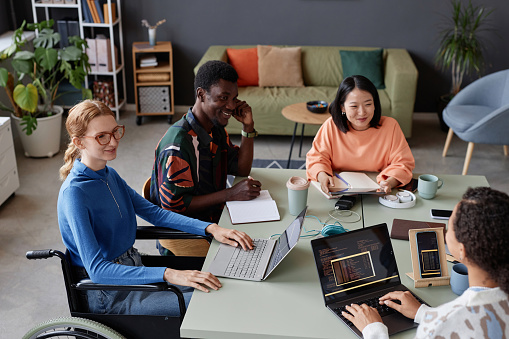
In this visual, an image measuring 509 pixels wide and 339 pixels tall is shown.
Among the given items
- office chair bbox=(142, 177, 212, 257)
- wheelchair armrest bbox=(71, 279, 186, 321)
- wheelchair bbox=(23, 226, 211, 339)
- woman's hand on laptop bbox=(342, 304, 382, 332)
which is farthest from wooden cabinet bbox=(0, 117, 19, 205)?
woman's hand on laptop bbox=(342, 304, 382, 332)

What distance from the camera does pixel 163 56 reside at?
5703 mm

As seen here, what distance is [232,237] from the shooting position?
217 centimetres

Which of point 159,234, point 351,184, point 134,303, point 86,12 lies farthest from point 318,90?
point 134,303

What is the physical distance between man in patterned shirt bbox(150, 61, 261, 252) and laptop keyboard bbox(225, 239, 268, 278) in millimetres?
376

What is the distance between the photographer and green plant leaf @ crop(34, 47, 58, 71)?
14.8ft

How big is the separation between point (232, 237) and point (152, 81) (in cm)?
355

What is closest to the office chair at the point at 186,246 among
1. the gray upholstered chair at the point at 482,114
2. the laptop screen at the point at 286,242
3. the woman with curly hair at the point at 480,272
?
the laptop screen at the point at 286,242

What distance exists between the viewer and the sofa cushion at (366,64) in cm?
527

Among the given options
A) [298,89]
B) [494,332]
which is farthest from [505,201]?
[298,89]

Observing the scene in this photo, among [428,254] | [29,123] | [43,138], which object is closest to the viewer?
[428,254]

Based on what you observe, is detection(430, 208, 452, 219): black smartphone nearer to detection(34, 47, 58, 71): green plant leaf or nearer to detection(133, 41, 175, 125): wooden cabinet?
detection(34, 47, 58, 71): green plant leaf

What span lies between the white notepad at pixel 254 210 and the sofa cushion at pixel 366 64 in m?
3.09

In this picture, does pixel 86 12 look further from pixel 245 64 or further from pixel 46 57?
pixel 245 64

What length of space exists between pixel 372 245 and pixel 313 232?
Result: 0.42m
